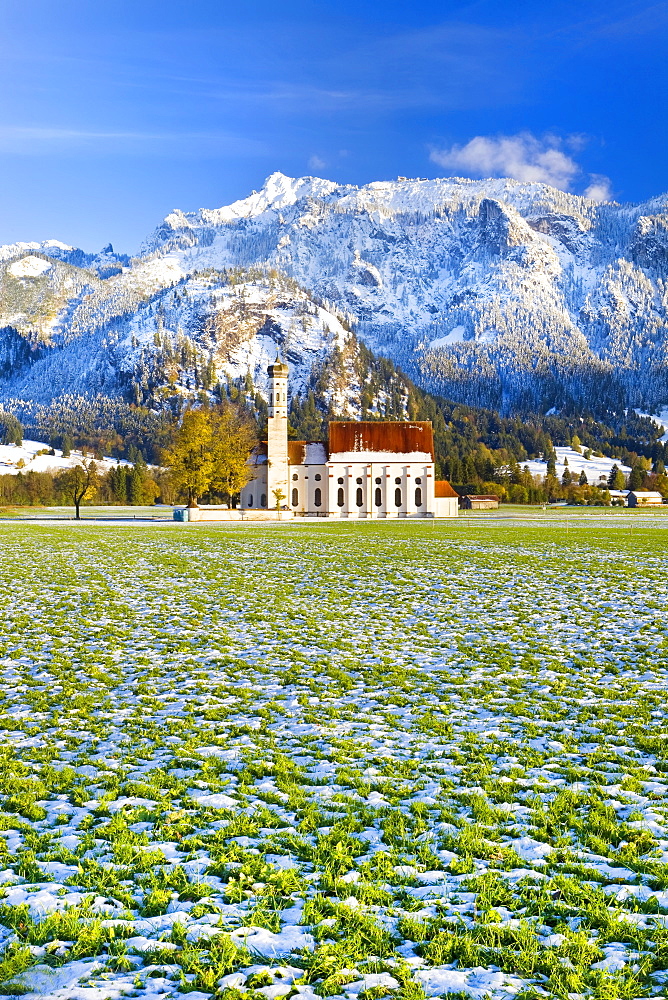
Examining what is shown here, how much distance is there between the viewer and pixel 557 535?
178 ft

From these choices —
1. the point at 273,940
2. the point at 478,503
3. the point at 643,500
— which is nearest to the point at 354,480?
the point at 478,503

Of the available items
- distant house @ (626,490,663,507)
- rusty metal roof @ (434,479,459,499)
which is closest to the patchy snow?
rusty metal roof @ (434,479,459,499)

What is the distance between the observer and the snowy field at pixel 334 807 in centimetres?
558

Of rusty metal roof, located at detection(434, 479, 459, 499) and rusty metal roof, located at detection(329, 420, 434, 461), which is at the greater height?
rusty metal roof, located at detection(329, 420, 434, 461)

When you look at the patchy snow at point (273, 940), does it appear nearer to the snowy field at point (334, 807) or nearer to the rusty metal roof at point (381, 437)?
the snowy field at point (334, 807)

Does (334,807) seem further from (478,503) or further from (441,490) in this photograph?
(478,503)

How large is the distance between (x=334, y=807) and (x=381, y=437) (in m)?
111

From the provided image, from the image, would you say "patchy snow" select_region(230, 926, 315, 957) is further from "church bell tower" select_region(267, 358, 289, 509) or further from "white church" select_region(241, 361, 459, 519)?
"white church" select_region(241, 361, 459, 519)

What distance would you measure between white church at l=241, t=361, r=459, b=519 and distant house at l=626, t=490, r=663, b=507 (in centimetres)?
8633

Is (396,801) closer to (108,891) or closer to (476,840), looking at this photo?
(476,840)

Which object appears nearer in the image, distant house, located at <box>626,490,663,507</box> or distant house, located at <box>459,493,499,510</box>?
distant house, located at <box>459,493,499,510</box>

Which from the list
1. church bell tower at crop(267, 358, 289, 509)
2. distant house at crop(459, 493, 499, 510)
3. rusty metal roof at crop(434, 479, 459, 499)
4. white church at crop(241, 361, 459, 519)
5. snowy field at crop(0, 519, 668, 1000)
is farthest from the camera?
distant house at crop(459, 493, 499, 510)

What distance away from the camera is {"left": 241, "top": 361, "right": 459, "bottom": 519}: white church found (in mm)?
112812

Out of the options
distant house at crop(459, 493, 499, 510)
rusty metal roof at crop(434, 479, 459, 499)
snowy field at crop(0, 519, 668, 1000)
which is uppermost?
rusty metal roof at crop(434, 479, 459, 499)
